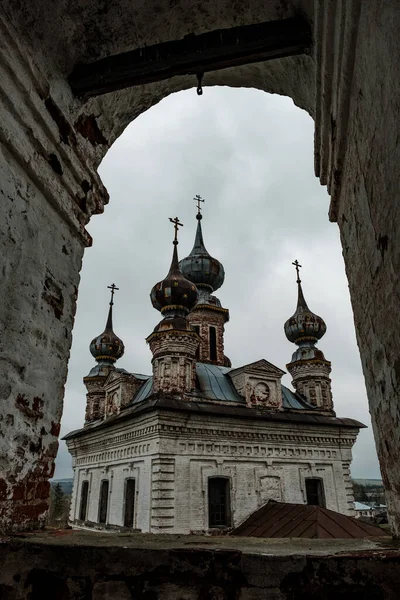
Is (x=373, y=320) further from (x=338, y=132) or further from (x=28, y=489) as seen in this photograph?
(x=28, y=489)

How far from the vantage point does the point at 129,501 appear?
1349 centimetres

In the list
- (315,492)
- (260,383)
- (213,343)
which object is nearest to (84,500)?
(213,343)

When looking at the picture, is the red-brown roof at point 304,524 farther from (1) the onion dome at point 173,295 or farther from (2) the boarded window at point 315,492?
(1) the onion dome at point 173,295

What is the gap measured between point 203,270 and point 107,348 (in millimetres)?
6059

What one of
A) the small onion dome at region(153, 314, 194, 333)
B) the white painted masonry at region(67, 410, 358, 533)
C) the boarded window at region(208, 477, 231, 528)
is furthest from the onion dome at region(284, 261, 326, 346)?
the boarded window at region(208, 477, 231, 528)

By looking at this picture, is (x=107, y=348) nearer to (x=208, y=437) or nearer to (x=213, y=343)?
(x=213, y=343)

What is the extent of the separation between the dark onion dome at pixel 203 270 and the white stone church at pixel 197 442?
3977 mm

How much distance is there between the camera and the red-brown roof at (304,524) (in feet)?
28.5

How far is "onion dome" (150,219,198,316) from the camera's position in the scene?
592 inches

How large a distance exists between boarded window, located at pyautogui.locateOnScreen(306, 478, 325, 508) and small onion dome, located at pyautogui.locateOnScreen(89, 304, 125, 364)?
1069cm

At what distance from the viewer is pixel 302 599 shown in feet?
5.30

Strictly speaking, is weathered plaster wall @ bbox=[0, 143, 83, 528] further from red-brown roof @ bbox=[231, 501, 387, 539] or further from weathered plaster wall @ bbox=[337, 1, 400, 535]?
red-brown roof @ bbox=[231, 501, 387, 539]

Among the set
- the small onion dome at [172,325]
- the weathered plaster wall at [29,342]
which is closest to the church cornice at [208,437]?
the small onion dome at [172,325]

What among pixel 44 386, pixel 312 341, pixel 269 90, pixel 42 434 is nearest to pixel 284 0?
pixel 269 90
